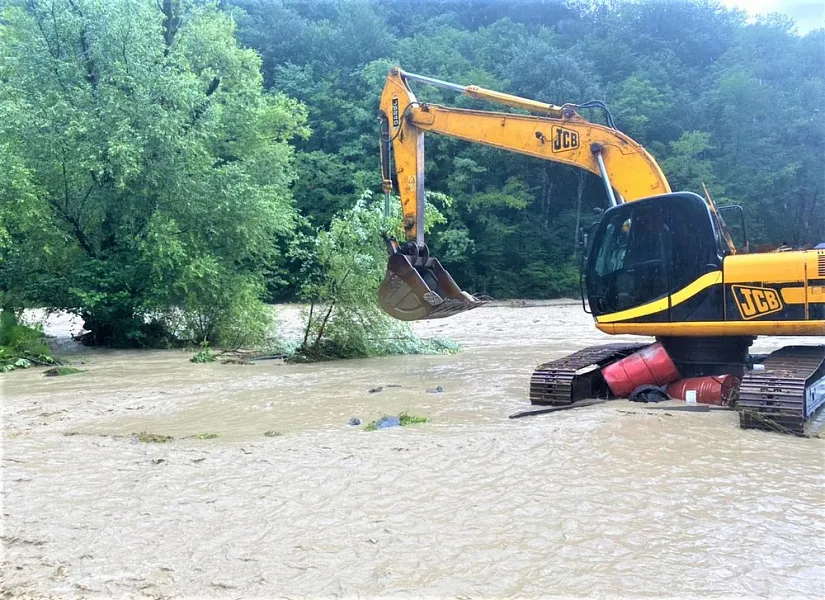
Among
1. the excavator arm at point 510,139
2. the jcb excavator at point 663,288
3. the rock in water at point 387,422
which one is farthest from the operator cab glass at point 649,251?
the rock in water at point 387,422

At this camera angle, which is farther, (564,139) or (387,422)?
(564,139)

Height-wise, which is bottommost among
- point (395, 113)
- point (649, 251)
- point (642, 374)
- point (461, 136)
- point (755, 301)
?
point (642, 374)

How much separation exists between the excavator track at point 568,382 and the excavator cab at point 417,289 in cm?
224

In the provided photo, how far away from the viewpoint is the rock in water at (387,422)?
21.7ft

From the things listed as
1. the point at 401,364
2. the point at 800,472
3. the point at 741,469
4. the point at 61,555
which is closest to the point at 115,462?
the point at 61,555

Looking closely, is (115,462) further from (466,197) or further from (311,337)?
(466,197)

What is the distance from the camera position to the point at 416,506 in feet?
13.6

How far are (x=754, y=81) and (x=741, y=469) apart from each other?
4317 cm

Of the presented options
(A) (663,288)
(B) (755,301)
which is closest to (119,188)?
(A) (663,288)

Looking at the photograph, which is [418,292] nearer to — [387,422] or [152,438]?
[387,422]

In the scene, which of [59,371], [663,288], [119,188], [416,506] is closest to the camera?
[416,506]

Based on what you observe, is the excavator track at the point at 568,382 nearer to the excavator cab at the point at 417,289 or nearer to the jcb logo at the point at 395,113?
the excavator cab at the point at 417,289

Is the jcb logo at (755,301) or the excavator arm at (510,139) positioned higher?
the excavator arm at (510,139)

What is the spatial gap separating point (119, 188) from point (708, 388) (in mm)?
12239
